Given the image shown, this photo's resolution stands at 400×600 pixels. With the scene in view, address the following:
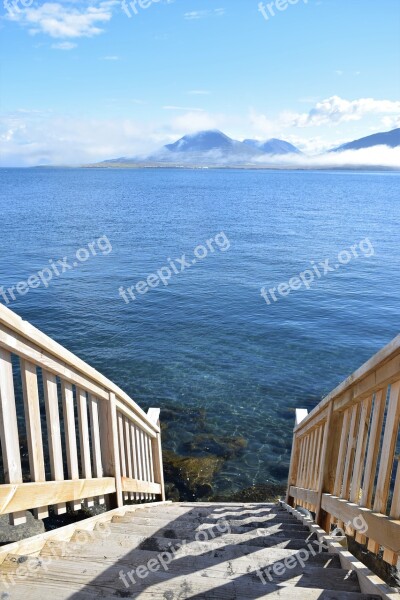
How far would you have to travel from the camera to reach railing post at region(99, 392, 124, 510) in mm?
4215

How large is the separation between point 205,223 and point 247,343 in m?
39.3

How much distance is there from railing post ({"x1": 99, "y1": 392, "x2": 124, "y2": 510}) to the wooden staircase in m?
0.47

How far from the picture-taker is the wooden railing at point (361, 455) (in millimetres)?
2773

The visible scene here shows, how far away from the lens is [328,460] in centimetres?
440

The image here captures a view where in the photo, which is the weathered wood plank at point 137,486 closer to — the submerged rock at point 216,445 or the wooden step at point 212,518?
the wooden step at point 212,518

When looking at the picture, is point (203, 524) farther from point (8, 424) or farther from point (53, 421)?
point (8, 424)

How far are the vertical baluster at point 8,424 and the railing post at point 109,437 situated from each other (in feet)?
4.64

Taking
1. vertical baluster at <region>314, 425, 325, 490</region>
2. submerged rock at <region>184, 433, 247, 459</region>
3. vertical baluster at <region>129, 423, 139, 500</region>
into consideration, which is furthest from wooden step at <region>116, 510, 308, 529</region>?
submerged rock at <region>184, 433, 247, 459</region>

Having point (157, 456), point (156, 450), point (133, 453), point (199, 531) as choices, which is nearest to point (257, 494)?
point (157, 456)

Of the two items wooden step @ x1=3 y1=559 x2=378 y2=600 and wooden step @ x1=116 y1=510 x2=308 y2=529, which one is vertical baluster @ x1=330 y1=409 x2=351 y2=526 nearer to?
wooden step @ x1=3 y1=559 x2=378 y2=600

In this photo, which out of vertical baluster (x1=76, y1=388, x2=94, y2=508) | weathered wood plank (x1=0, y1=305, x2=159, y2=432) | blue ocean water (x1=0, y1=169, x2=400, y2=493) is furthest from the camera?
blue ocean water (x1=0, y1=169, x2=400, y2=493)

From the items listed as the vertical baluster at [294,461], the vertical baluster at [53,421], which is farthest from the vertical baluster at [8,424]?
the vertical baluster at [294,461]

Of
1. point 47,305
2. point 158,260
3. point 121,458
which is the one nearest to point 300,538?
point 121,458

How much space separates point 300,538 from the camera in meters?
4.62
